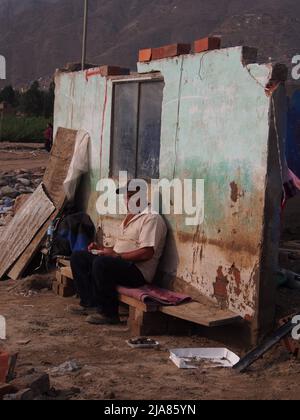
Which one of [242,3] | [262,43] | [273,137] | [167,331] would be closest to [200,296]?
[167,331]

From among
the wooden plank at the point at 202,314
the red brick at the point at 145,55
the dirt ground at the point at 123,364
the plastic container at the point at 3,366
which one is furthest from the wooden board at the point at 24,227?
the plastic container at the point at 3,366

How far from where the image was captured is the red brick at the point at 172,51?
21.0ft

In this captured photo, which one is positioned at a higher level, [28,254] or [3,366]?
[28,254]

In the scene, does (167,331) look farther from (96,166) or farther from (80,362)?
(96,166)

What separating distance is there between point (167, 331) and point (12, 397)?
2297 millimetres

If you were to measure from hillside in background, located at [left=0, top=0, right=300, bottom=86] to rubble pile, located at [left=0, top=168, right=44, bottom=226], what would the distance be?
51150mm

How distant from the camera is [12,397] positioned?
3.98 m

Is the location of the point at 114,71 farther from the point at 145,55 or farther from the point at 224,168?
the point at 224,168

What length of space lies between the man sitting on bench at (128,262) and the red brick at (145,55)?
62.5 inches

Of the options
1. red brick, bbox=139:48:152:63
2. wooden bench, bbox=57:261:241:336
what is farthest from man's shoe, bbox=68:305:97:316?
red brick, bbox=139:48:152:63

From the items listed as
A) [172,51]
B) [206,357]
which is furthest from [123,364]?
[172,51]

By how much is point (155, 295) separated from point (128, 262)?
1.47 feet

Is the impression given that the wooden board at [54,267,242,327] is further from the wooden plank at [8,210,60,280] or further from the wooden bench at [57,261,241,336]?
the wooden plank at [8,210,60,280]

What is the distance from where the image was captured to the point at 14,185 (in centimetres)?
1520
